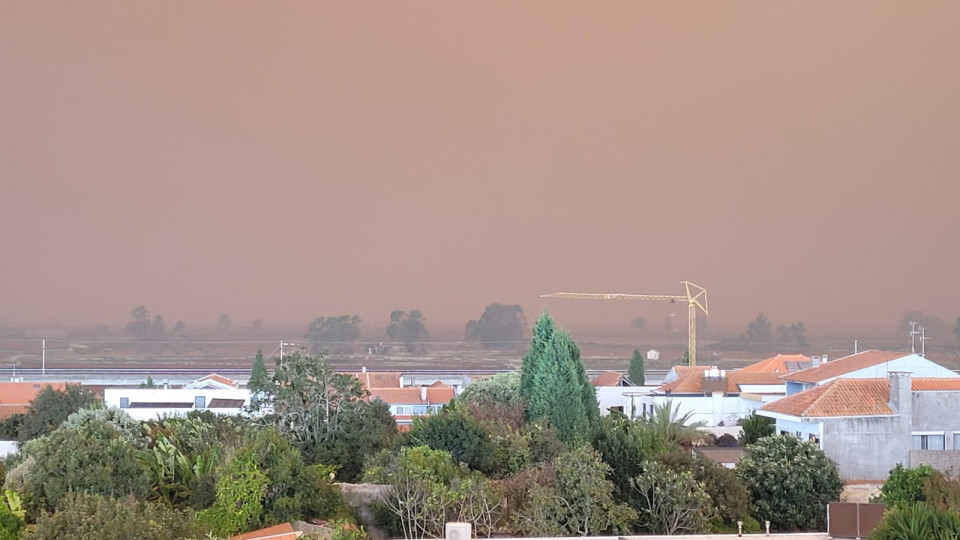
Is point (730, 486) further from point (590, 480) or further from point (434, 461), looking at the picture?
point (434, 461)

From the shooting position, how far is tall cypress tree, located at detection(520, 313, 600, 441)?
90.5 ft

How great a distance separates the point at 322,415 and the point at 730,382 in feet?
107

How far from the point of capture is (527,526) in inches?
706

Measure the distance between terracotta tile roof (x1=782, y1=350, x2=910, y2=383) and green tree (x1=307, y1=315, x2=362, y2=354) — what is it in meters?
98.6

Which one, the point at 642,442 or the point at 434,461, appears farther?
the point at 642,442

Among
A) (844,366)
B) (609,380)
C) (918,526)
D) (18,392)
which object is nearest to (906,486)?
(918,526)

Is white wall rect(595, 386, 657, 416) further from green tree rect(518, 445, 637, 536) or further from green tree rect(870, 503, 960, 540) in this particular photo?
green tree rect(870, 503, 960, 540)

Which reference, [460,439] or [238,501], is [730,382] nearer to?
[460,439]

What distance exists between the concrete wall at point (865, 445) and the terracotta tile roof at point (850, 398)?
267 millimetres

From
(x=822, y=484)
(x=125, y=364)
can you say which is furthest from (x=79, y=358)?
(x=822, y=484)

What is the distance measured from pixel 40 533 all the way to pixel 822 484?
1584 cm

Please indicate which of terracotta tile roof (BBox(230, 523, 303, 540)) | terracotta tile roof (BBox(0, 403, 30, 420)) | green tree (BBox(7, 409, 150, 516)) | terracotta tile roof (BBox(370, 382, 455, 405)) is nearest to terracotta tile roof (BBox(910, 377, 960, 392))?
terracotta tile roof (BBox(230, 523, 303, 540))

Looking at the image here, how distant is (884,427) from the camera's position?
88.9 ft

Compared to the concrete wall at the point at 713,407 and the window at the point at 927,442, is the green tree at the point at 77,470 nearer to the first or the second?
the window at the point at 927,442
